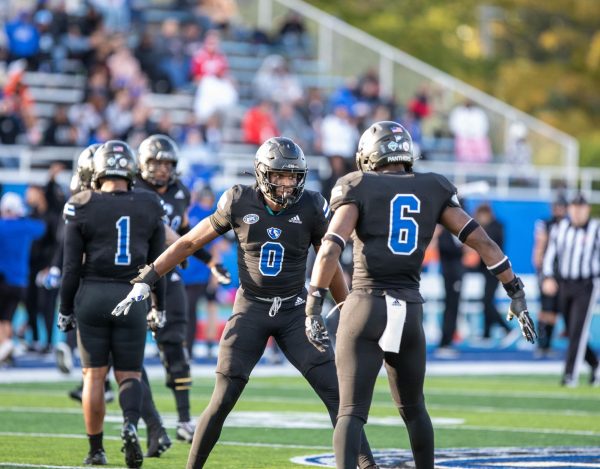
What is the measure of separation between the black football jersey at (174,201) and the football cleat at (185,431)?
130cm

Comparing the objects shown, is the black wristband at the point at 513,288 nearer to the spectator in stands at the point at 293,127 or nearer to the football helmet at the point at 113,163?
the football helmet at the point at 113,163

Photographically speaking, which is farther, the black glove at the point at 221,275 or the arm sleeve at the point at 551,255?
the arm sleeve at the point at 551,255

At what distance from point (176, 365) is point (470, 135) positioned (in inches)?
585

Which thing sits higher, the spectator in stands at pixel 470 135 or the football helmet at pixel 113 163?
the spectator in stands at pixel 470 135

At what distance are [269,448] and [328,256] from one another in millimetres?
2772

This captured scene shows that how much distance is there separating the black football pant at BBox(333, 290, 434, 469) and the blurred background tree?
92.1 feet

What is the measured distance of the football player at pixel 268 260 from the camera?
6.87 metres

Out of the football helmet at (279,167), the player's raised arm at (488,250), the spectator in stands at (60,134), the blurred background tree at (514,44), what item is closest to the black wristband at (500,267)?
the player's raised arm at (488,250)

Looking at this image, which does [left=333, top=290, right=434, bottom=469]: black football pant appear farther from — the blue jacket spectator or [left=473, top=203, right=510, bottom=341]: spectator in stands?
[left=473, top=203, right=510, bottom=341]: spectator in stands

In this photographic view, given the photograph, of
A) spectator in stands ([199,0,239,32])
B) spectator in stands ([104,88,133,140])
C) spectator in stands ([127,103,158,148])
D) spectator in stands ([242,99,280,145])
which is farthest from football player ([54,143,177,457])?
spectator in stands ([199,0,239,32])

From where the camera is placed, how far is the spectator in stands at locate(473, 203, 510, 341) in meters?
17.8

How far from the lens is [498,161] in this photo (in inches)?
918

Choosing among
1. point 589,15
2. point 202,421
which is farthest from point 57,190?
point 589,15

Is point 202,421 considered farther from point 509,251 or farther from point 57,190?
point 509,251
